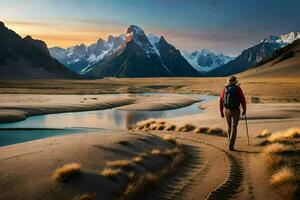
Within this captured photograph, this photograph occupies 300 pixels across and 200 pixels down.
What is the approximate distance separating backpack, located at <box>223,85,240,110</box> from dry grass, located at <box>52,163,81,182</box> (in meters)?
7.55

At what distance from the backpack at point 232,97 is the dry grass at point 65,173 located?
7551 millimetres

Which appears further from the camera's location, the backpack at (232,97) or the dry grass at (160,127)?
the dry grass at (160,127)

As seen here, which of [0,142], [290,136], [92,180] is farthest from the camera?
[0,142]

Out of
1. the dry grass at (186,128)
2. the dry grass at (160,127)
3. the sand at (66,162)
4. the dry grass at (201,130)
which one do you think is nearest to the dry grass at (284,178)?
the sand at (66,162)

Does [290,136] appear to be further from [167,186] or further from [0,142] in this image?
[0,142]

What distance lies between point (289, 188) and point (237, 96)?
6.75 metres

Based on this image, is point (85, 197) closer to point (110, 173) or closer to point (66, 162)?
point (110, 173)

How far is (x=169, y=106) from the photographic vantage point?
60.8 metres

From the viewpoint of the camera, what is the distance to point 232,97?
54.2ft

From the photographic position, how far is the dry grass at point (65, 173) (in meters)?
10.6

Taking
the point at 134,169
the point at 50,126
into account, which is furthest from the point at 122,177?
the point at 50,126

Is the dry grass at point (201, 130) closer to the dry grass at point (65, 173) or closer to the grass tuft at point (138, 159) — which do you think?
the grass tuft at point (138, 159)

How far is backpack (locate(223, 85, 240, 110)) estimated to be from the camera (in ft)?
53.9

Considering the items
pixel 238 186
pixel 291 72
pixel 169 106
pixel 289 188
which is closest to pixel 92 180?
pixel 238 186
